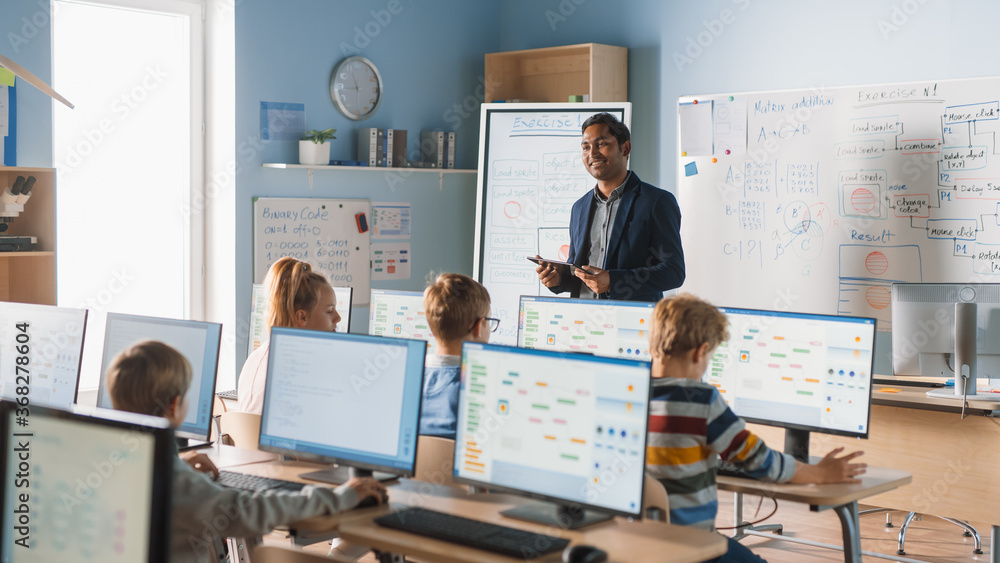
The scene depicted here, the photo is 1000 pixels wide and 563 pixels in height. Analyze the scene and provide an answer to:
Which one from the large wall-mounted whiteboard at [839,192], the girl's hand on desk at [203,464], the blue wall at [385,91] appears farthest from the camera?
the blue wall at [385,91]

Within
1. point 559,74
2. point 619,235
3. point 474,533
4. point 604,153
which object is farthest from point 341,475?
point 559,74

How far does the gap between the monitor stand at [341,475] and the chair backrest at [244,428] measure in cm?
36

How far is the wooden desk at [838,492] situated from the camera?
2.44m

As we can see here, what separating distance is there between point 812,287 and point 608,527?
296 centimetres

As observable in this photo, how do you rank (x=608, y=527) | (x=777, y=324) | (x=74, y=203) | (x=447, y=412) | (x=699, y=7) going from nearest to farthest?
(x=608, y=527), (x=447, y=412), (x=777, y=324), (x=74, y=203), (x=699, y=7)

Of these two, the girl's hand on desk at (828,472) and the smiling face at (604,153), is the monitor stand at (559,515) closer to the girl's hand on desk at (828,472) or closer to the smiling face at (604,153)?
the girl's hand on desk at (828,472)

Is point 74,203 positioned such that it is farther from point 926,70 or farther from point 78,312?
point 926,70

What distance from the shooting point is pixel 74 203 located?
489 centimetres

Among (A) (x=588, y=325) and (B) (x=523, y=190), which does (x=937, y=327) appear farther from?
(B) (x=523, y=190)

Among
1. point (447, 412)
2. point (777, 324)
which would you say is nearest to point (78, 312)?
point (447, 412)

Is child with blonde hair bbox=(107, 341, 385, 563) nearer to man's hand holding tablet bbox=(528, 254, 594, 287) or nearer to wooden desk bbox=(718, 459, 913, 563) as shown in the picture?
wooden desk bbox=(718, 459, 913, 563)

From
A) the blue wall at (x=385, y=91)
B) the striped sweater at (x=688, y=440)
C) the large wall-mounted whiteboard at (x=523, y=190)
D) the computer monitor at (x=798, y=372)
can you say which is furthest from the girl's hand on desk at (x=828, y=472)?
the blue wall at (x=385, y=91)

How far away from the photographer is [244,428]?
2.86 meters

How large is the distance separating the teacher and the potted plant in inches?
71.8
